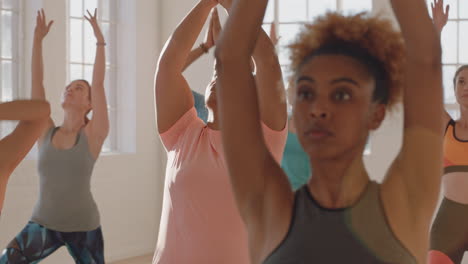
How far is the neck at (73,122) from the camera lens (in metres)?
4.63

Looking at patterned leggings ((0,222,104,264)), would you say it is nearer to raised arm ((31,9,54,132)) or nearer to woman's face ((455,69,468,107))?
raised arm ((31,9,54,132))

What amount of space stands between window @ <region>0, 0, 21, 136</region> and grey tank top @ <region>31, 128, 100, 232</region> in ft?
6.05

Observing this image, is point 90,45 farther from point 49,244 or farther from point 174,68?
point 174,68

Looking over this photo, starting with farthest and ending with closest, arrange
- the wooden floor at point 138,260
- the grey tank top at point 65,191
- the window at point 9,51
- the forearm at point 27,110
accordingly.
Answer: the wooden floor at point 138,260, the window at point 9,51, the grey tank top at point 65,191, the forearm at point 27,110

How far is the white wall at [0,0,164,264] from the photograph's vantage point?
643 centimetres

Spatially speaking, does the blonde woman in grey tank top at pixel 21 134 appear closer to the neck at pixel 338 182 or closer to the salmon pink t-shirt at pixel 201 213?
the salmon pink t-shirt at pixel 201 213

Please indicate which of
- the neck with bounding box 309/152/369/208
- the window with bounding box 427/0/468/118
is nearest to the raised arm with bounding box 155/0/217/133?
the neck with bounding box 309/152/369/208

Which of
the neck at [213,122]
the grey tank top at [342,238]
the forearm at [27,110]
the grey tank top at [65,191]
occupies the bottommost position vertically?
the grey tank top at [65,191]

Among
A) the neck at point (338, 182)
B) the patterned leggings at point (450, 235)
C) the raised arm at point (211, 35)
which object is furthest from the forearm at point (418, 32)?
the patterned leggings at point (450, 235)

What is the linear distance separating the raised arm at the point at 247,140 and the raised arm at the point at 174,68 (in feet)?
3.74

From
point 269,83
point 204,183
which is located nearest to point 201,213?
point 204,183

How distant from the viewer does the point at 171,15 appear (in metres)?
7.75

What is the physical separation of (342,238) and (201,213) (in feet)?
3.88

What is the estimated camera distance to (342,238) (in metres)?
1.09
